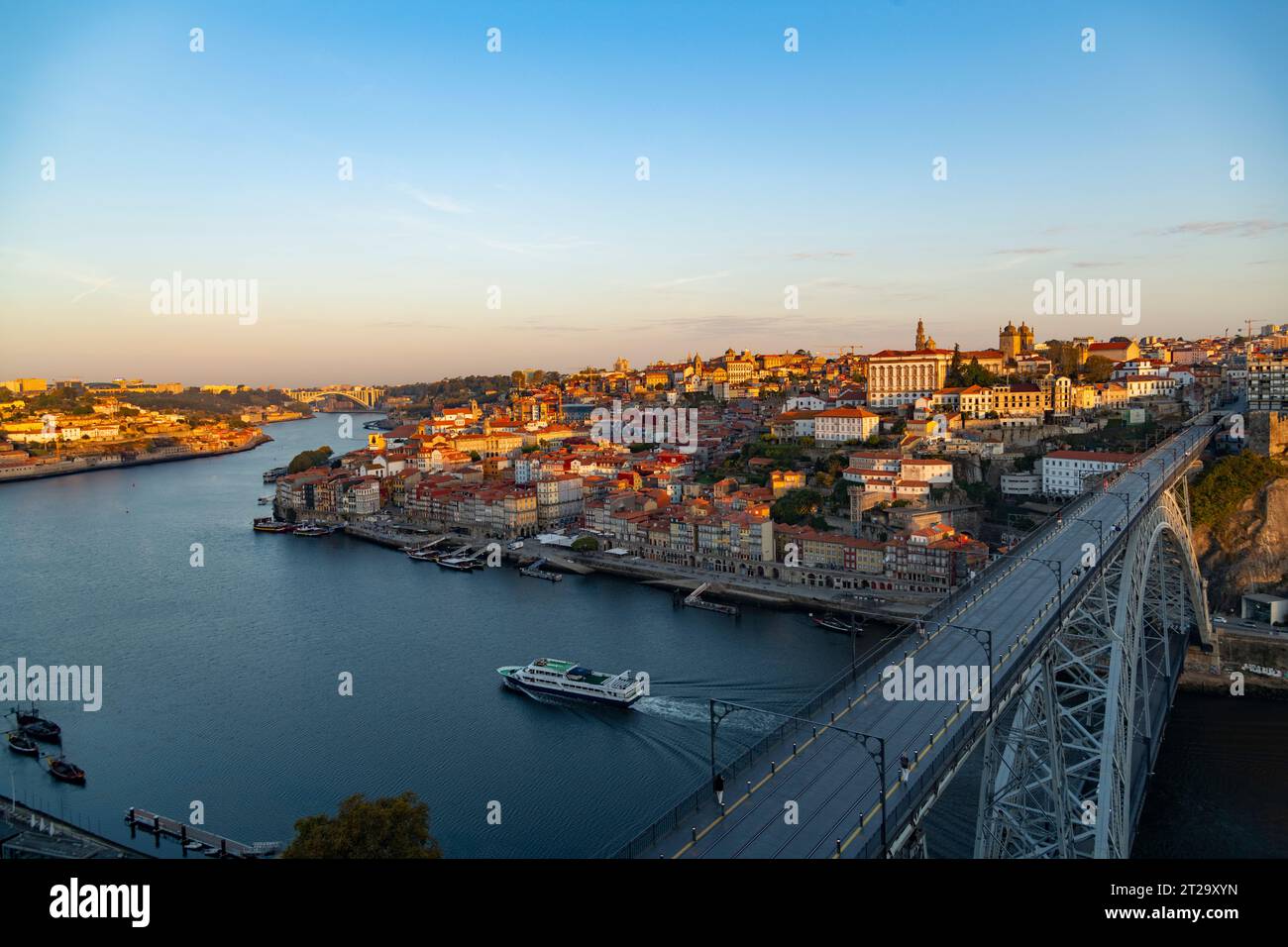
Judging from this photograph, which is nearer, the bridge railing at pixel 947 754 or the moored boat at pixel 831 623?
the bridge railing at pixel 947 754

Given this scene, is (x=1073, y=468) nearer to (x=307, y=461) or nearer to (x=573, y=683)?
(x=573, y=683)

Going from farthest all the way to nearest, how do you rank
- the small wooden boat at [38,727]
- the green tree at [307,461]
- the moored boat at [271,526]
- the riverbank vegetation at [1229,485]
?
the green tree at [307,461] < the moored boat at [271,526] < the riverbank vegetation at [1229,485] < the small wooden boat at [38,727]

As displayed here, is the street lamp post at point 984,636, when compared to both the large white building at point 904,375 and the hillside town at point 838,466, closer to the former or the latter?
the hillside town at point 838,466

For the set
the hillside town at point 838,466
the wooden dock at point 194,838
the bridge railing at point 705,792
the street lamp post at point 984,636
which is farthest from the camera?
the hillside town at point 838,466

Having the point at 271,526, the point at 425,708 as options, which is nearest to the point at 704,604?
the point at 425,708

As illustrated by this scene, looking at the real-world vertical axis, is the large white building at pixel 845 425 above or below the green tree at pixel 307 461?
above

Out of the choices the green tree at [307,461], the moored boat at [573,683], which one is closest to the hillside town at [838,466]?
the green tree at [307,461]
